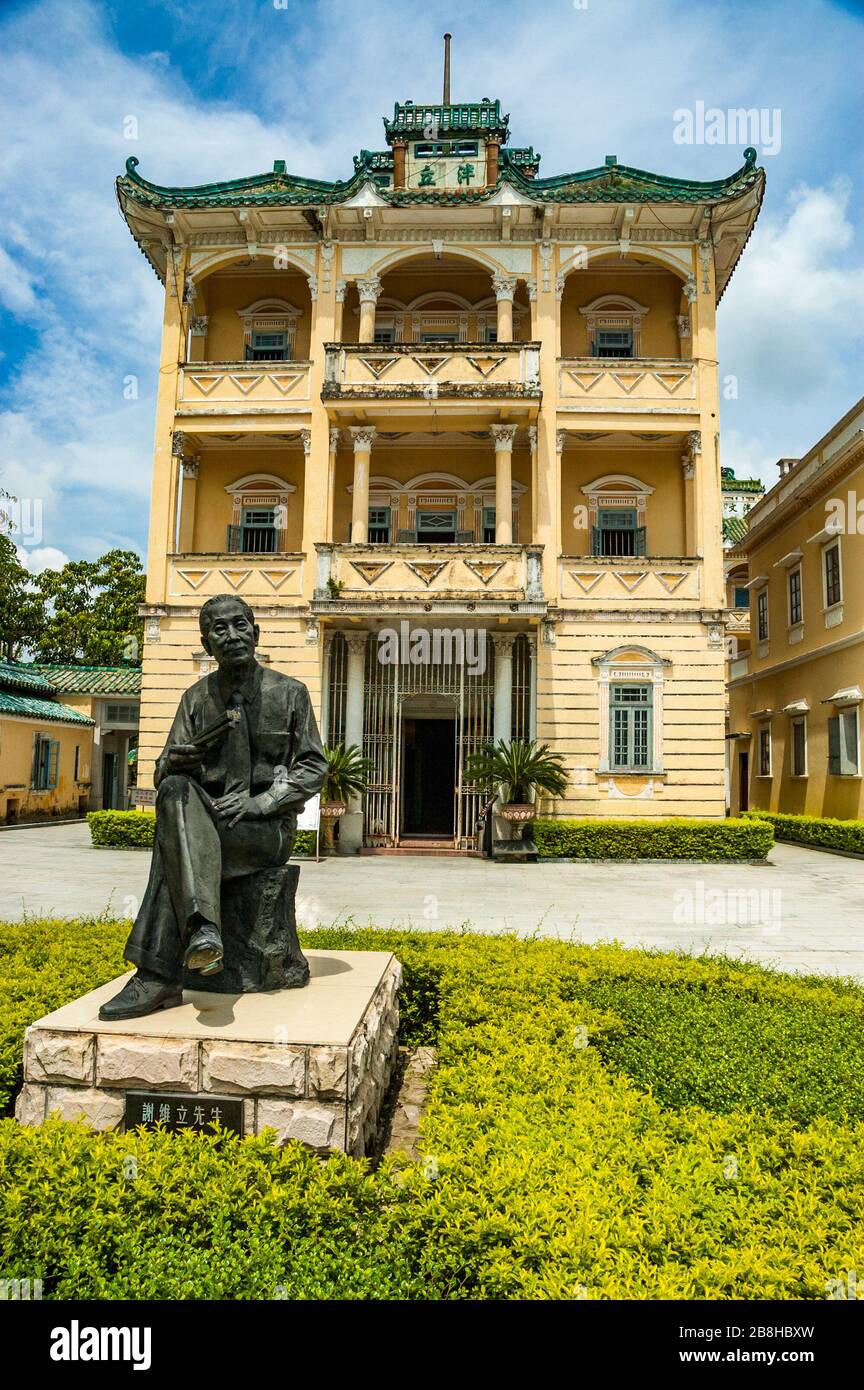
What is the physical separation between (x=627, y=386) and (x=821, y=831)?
1080 cm

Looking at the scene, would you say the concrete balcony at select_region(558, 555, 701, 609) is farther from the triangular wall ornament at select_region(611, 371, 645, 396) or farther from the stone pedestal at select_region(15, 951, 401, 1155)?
the stone pedestal at select_region(15, 951, 401, 1155)

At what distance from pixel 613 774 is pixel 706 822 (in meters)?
1.97

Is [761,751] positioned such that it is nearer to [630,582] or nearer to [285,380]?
[630,582]

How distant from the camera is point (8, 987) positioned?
4652 mm

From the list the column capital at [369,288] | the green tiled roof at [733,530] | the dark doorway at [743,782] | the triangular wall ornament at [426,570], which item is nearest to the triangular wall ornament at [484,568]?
the triangular wall ornament at [426,570]

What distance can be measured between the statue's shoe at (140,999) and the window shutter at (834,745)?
59.7ft

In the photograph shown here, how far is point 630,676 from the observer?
16.4m

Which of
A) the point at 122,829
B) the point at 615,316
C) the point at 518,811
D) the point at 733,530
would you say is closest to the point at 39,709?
the point at 122,829

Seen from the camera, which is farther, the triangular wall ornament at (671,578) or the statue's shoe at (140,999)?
the triangular wall ornament at (671,578)

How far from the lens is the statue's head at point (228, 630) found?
4.15 m

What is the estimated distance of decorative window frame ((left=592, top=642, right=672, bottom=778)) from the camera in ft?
53.7

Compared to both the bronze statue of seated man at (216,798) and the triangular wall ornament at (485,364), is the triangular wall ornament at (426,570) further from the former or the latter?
the bronze statue of seated man at (216,798)

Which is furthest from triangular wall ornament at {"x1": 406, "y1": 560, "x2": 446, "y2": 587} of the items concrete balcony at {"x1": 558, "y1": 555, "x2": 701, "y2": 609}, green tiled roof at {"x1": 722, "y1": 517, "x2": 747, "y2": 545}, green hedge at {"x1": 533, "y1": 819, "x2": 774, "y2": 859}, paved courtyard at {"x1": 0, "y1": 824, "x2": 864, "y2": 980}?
green tiled roof at {"x1": 722, "y1": 517, "x2": 747, "y2": 545}
